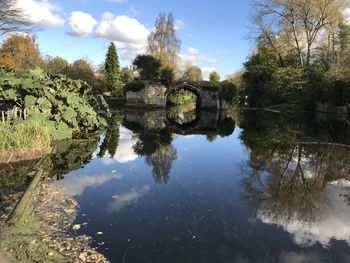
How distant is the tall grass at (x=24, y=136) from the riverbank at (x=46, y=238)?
3.61 metres

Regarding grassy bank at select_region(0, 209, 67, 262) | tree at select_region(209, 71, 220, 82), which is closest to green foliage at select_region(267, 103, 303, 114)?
grassy bank at select_region(0, 209, 67, 262)

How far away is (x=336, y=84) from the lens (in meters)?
33.4

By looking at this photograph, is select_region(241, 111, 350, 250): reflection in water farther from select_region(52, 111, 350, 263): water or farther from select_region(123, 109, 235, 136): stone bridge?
select_region(123, 109, 235, 136): stone bridge

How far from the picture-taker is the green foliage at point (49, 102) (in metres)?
12.1

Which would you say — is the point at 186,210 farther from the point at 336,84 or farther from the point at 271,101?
the point at 271,101

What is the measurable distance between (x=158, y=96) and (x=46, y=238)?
40110 mm

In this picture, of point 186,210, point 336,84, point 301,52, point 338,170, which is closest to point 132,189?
point 186,210

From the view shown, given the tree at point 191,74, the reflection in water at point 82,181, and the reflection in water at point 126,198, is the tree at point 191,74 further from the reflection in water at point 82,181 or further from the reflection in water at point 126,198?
the reflection in water at point 126,198

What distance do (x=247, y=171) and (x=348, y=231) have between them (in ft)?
14.3

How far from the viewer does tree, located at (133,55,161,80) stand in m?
44.5

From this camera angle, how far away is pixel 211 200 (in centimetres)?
761

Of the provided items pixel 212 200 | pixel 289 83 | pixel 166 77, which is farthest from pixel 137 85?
pixel 212 200

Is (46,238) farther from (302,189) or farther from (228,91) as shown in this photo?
(228,91)

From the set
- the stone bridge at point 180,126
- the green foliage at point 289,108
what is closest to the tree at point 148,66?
the green foliage at point 289,108
